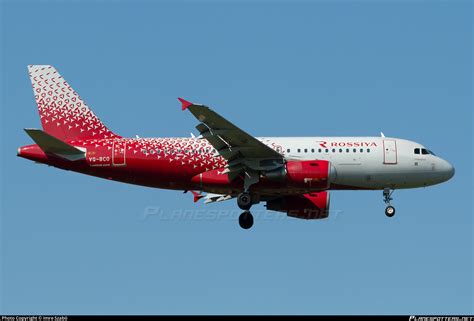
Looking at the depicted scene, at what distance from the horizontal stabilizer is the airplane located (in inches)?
2.1

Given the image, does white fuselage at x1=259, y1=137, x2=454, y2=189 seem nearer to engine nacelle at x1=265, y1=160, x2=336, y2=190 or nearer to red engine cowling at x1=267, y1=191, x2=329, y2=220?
engine nacelle at x1=265, y1=160, x2=336, y2=190

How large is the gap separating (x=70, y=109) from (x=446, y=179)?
69.3ft

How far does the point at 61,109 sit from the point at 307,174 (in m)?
14.5

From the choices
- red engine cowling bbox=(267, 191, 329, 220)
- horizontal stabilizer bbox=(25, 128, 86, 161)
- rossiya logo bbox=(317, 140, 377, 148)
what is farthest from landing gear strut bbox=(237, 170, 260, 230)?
horizontal stabilizer bbox=(25, 128, 86, 161)

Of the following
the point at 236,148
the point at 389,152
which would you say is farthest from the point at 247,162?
the point at 389,152

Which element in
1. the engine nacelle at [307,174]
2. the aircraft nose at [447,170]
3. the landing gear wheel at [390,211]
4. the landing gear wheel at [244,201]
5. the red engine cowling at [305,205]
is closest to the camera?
the engine nacelle at [307,174]

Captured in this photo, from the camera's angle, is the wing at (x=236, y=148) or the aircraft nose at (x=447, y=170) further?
the aircraft nose at (x=447, y=170)

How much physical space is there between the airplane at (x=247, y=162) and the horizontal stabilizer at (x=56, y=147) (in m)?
0.05

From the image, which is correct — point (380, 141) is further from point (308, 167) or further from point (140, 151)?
point (140, 151)

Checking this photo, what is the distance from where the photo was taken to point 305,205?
2242 inches

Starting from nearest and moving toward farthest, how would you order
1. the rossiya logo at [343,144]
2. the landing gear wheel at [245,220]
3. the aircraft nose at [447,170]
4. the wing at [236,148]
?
the wing at [236,148] < the rossiya logo at [343,144] < the aircraft nose at [447,170] < the landing gear wheel at [245,220]

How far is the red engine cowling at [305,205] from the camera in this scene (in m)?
56.8

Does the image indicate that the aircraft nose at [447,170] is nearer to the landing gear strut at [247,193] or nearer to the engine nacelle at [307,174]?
the engine nacelle at [307,174]

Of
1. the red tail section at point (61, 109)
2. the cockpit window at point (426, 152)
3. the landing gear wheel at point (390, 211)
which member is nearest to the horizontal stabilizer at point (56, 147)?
the red tail section at point (61, 109)
